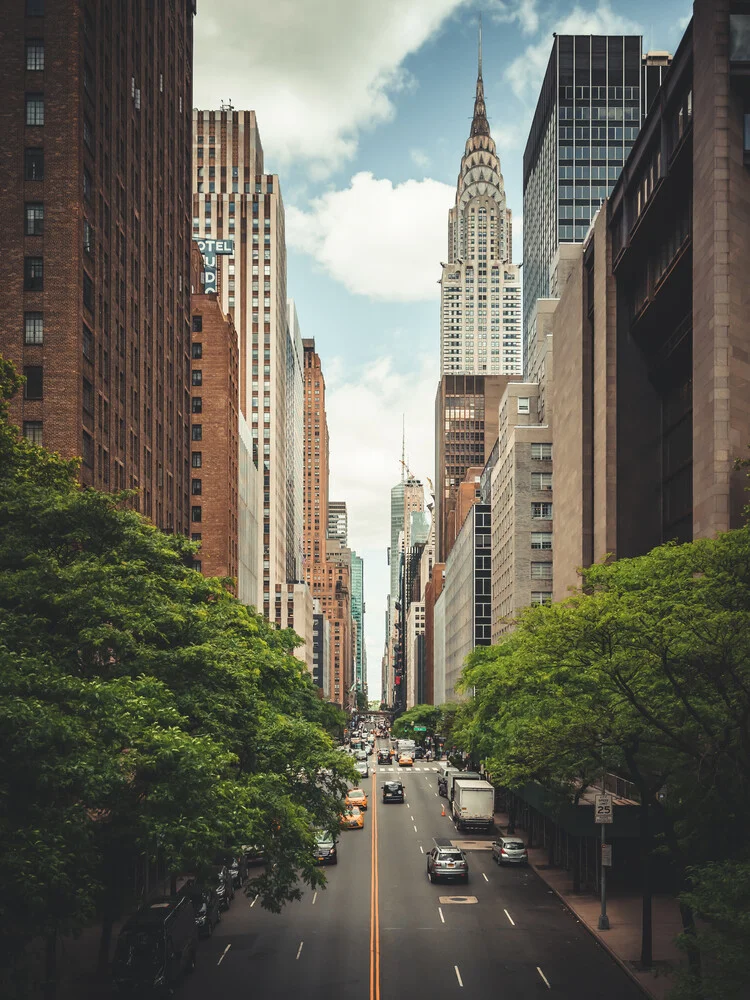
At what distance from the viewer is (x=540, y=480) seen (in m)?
94.8

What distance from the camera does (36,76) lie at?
50062mm

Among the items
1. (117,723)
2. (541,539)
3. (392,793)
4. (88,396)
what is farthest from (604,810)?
Answer: (541,539)

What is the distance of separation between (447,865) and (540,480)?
56949 mm

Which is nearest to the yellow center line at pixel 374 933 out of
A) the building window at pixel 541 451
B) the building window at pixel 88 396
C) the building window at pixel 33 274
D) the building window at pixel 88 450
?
the building window at pixel 88 450

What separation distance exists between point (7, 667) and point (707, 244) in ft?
103

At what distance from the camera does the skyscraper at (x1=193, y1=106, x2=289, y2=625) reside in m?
161

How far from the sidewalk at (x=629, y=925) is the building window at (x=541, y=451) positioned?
2121 inches

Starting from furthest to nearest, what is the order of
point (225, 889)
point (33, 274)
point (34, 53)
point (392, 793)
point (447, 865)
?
point (392, 793) < point (34, 53) < point (33, 274) < point (447, 865) < point (225, 889)

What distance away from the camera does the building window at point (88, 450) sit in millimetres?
50750

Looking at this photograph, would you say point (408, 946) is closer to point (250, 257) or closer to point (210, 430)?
point (210, 430)

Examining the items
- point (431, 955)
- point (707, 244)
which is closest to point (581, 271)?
point (707, 244)

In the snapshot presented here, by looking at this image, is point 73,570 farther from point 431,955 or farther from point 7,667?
point 431,955

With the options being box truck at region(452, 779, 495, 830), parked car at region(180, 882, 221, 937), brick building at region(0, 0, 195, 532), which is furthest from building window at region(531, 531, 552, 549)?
parked car at region(180, 882, 221, 937)

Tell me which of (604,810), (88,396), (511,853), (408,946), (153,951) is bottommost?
(511,853)
